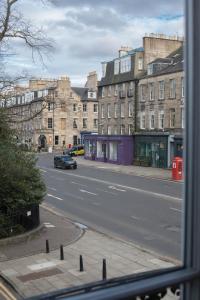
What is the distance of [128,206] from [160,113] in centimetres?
2567

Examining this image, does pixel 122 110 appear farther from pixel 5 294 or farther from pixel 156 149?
pixel 5 294

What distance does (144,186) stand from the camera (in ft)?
Answer: 102

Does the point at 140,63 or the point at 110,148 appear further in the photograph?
the point at 110,148

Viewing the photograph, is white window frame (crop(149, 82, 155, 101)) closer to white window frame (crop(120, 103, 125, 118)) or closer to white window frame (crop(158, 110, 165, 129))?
white window frame (crop(158, 110, 165, 129))

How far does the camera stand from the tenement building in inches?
2035

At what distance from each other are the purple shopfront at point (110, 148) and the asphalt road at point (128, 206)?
47.7 ft

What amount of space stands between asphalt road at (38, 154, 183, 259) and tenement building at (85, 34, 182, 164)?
53.7 feet

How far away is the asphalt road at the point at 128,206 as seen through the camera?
1569 centimetres

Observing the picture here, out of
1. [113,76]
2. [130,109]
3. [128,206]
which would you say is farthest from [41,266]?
[113,76]

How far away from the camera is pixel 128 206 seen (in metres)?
22.4

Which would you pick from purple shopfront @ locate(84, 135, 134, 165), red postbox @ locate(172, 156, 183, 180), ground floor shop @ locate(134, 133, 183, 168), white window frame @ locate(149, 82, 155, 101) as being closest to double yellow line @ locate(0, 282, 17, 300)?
red postbox @ locate(172, 156, 183, 180)

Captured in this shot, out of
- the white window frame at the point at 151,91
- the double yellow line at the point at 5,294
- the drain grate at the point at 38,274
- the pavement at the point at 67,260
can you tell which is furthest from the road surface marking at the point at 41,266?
the white window frame at the point at 151,91

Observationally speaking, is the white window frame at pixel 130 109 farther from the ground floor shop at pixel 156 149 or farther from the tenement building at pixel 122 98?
the ground floor shop at pixel 156 149

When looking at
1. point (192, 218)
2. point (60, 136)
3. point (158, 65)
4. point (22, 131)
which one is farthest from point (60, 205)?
point (60, 136)
